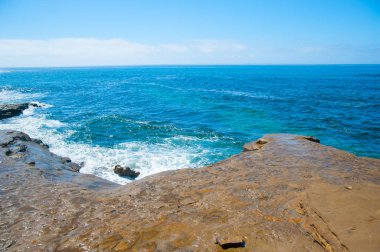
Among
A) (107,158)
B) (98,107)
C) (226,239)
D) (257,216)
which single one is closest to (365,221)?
(257,216)

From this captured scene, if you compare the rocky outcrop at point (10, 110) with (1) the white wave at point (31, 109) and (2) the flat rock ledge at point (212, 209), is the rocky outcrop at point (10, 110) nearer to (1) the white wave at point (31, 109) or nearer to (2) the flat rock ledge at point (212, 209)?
(1) the white wave at point (31, 109)

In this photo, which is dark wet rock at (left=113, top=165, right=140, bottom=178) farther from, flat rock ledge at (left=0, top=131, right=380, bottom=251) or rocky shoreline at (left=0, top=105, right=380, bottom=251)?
flat rock ledge at (left=0, top=131, right=380, bottom=251)

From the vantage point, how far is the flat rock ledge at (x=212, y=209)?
620 centimetres

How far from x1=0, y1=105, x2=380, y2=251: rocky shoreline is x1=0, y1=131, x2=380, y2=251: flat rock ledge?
0.10ft

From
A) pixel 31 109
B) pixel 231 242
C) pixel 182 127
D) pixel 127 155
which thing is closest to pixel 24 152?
pixel 127 155

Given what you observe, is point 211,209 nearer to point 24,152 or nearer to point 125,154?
point 24,152

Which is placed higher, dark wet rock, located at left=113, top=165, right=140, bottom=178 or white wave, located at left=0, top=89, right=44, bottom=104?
white wave, located at left=0, top=89, right=44, bottom=104

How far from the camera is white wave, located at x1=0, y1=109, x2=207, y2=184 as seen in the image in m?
19.4

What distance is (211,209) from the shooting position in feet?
25.2

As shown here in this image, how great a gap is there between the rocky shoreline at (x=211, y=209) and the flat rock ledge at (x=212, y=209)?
30mm

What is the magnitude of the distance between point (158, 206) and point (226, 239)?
2870mm

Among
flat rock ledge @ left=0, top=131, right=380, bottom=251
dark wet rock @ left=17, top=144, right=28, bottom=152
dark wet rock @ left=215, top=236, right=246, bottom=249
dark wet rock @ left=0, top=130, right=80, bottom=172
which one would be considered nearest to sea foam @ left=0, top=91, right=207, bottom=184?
dark wet rock @ left=0, top=130, right=80, bottom=172

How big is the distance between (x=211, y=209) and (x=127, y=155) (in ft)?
51.4

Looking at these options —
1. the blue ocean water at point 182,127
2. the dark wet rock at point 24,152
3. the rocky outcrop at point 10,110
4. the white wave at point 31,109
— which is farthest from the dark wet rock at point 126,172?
the rocky outcrop at point 10,110
